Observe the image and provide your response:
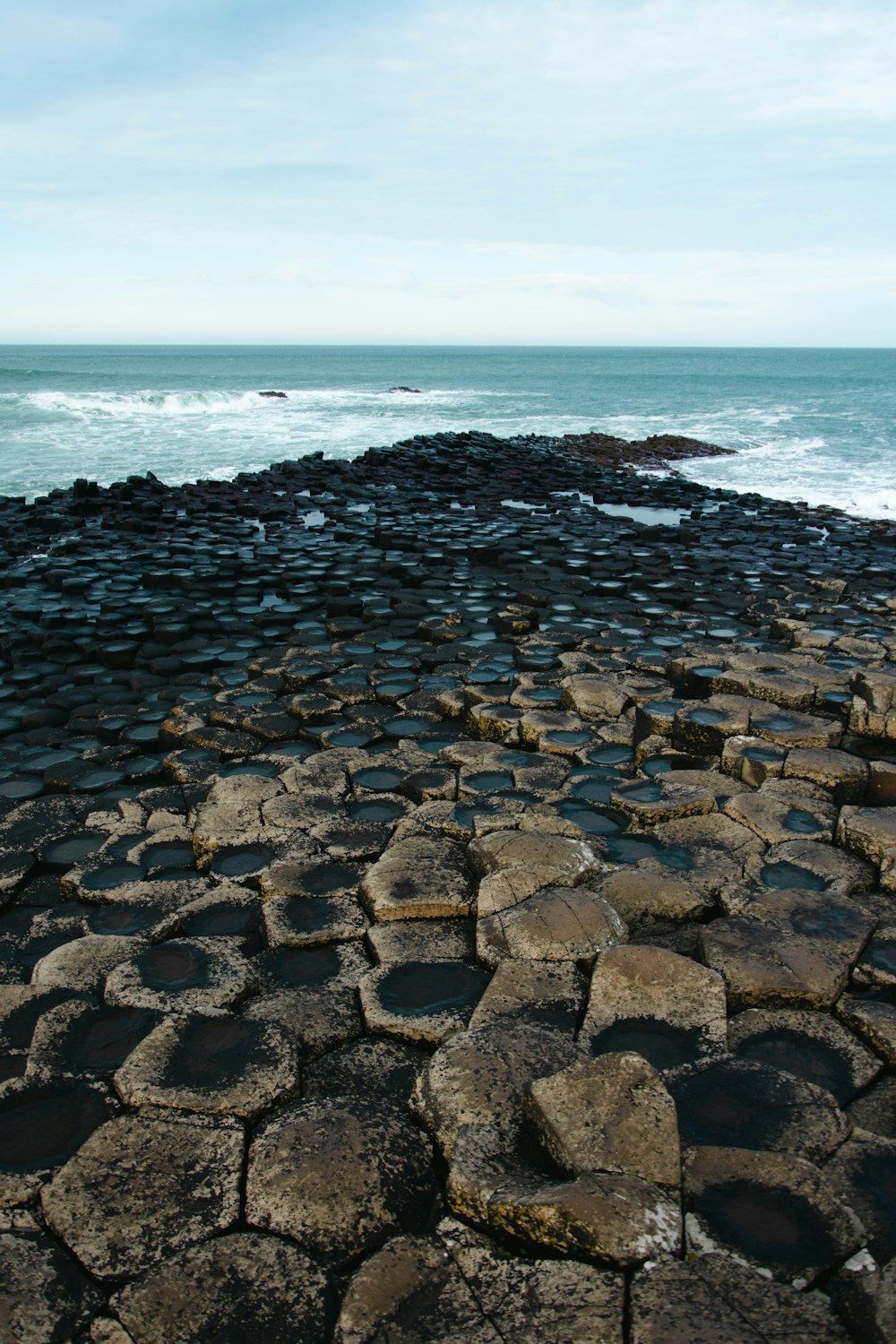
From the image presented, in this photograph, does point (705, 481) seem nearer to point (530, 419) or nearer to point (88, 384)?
point (530, 419)

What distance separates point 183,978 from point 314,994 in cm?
52

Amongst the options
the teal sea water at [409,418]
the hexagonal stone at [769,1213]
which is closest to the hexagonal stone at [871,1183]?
the hexagonal stone at [769,1213]

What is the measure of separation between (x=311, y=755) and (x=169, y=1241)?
3209 millimetres

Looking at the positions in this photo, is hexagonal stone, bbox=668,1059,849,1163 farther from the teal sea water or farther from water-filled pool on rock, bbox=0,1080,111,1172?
the teal sea water

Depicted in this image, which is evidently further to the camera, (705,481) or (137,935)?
(705,481)

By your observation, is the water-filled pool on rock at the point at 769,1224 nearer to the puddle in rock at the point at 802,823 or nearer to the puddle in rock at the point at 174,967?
the puddle in rock at the point at 174,967

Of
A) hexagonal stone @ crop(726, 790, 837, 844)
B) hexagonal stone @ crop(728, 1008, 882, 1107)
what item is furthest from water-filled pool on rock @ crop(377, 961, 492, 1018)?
hexagonal stone @ crop(726, 790, 837, 844)

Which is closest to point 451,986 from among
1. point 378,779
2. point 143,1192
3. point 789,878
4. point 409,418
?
point 143,1192

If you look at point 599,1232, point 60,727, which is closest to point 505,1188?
point 599,1232

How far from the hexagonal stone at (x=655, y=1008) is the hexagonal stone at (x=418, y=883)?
797mm

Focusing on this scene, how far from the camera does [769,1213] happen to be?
2178 millimetres

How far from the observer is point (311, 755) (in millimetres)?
5258

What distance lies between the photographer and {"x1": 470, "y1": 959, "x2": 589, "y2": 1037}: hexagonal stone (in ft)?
9.69

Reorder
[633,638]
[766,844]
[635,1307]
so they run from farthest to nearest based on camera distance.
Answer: [633,638]
[766,844]
[635,1307]
